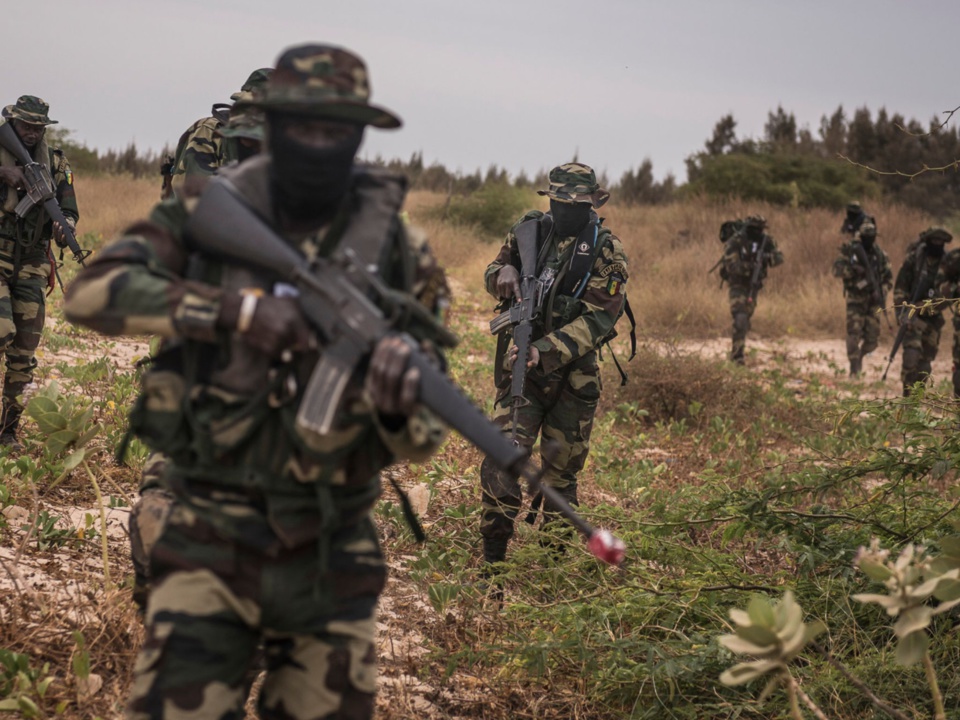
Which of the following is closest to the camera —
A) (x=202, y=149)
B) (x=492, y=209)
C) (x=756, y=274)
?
(x=202, y=149)

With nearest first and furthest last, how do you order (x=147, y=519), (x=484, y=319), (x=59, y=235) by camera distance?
(x=147, y=519) → (x=59, y=235) → (x=484, y=319)

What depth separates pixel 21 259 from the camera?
6.57 metres

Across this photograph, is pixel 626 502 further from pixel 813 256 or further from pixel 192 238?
pixel 813 256

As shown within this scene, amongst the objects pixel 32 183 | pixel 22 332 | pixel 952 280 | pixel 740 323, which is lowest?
pixel 740 323

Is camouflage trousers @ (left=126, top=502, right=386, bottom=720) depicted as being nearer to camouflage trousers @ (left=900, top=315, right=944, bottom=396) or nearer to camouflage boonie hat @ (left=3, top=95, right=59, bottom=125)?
camouflage boonie hat @ (left=3, top=95, right=59, bottom=125)

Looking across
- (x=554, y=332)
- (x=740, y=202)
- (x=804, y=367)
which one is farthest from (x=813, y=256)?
(x=554, y=332)

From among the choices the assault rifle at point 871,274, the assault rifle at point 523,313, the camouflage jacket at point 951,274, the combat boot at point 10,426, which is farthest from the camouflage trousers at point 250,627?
the assault rifle at point 871,274

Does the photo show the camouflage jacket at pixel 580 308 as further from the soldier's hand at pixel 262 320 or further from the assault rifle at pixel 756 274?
the assault rifle at pixel 756 274

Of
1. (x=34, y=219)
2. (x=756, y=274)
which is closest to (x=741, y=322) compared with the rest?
(x=756, y=274)

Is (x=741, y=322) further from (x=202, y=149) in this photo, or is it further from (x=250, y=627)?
(x=250, y=627)

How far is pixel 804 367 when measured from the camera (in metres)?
14.7

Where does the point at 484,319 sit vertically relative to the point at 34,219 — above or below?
below

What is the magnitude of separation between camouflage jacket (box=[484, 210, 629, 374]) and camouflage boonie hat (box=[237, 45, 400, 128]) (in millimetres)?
3023

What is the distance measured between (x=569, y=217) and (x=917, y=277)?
7.88 meters
